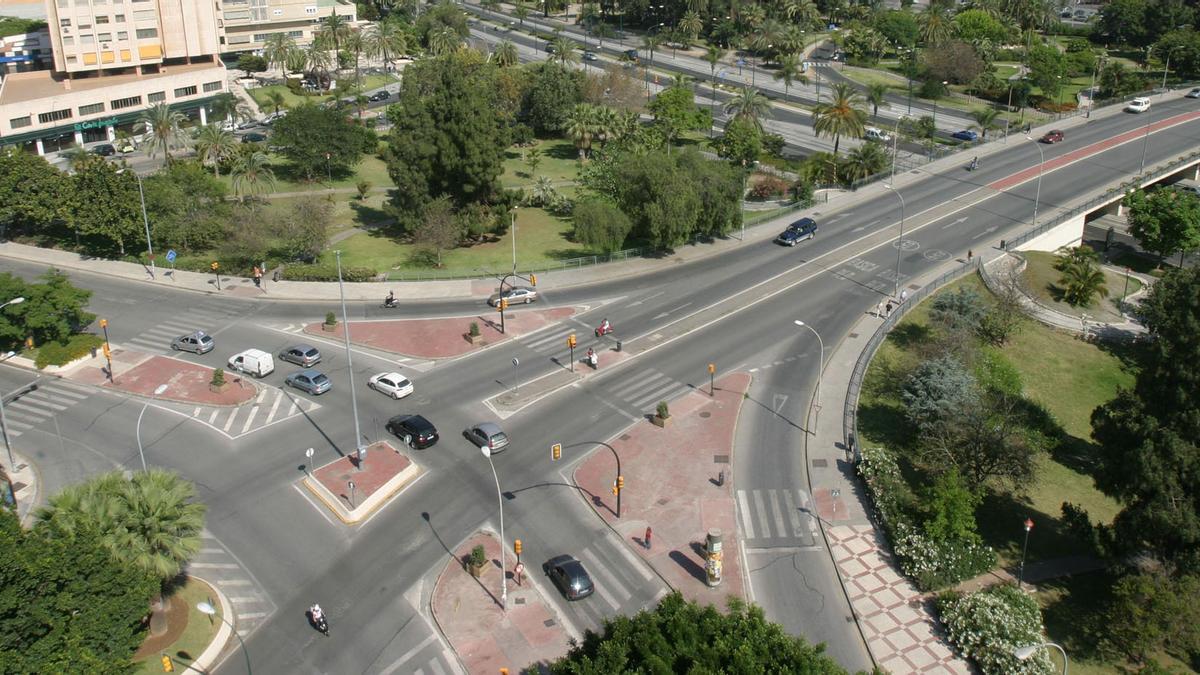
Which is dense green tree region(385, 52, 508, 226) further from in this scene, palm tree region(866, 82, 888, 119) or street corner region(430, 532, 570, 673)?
palm tree region(866, 82, 888, 119)

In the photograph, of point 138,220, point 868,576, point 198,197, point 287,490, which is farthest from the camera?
point 198,197

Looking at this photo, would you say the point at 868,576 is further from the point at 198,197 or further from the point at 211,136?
the point at 211,136

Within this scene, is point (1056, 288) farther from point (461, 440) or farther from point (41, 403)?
point (41, 403)

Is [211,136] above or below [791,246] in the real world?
above

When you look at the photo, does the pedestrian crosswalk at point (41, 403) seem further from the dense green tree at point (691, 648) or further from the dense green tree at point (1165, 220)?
the dense green tree at point (1165, 220)

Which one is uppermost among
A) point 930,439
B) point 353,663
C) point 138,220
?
point 138,220

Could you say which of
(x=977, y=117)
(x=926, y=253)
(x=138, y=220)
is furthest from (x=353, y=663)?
(x=977, y=117)
